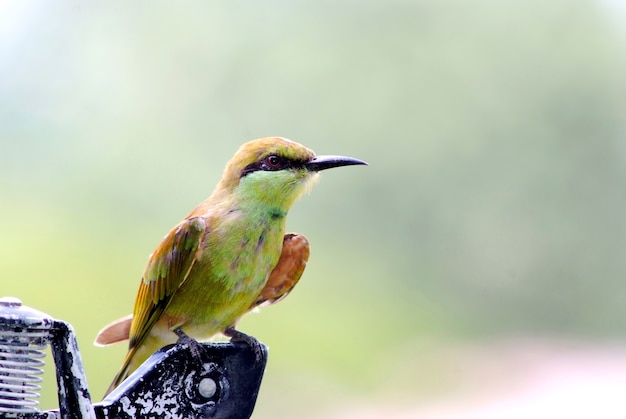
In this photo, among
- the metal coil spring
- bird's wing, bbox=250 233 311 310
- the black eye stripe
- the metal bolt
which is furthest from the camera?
the black eye stripe

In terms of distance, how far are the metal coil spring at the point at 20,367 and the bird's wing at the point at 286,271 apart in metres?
1.38

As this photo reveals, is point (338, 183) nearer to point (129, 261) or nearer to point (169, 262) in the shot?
point (129, 261)

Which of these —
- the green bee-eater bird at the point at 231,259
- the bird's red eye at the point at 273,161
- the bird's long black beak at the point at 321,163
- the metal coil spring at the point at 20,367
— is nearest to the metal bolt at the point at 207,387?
the metal coil spring at the point at 20,367

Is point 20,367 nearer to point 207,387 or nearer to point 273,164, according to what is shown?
point 207,387

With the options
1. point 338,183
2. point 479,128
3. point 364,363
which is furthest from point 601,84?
point 364,363

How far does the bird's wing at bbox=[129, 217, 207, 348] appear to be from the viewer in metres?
2.97

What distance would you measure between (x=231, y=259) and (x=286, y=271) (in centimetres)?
18

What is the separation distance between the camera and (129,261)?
816 cm

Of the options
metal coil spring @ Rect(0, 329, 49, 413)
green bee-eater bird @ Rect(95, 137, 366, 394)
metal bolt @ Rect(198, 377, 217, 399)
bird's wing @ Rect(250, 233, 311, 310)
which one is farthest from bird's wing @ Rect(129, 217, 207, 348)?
metal coil spring @ Rect(0, 329, 49, 413)

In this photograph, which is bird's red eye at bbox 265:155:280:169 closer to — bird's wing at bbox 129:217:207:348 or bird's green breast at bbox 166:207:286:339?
bird's green breast at bbox 166:207:286:339

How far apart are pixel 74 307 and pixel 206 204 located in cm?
400

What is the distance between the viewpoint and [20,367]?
159 centimetres

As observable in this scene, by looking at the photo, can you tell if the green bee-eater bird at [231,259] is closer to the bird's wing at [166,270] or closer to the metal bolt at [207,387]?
the bird's wing at [166,270]

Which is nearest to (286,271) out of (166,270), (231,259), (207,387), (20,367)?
(231,259)
